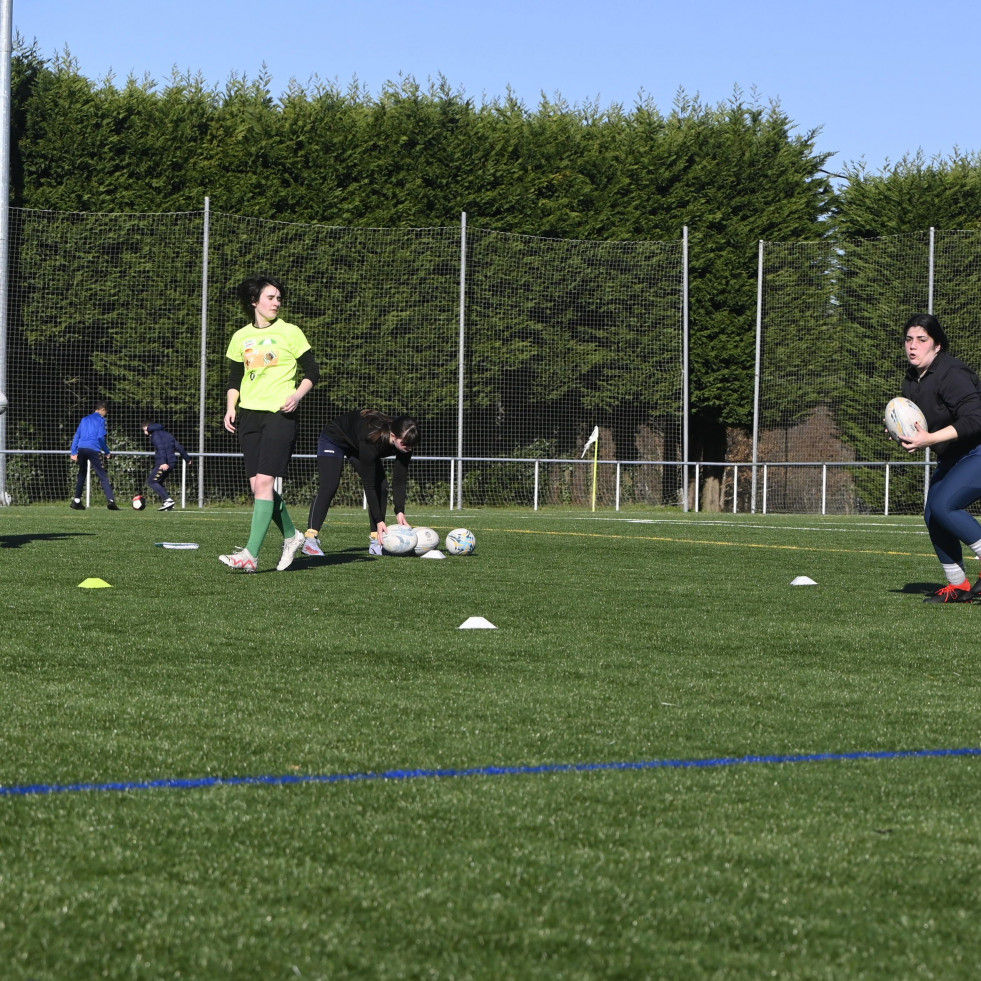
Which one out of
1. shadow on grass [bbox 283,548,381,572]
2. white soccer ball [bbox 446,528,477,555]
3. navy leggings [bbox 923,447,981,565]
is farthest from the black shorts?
navy leggings [bbox 923,447,981,565]

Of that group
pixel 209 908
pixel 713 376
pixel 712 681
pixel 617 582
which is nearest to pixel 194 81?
pixel 713 376

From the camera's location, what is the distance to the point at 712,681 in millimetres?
4895

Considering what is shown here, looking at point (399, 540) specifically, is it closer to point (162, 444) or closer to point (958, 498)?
point (958, 498)

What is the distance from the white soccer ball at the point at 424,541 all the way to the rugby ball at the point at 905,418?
4253 millimetres

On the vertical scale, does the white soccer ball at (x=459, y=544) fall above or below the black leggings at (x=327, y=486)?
below

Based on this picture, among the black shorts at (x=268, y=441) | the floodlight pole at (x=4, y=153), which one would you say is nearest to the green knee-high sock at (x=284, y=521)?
the black shorts at (x=268, y=441)

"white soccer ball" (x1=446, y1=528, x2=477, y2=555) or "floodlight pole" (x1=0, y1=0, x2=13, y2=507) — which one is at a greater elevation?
"floodlight pole" (x1=0, y1=0, x2=13, y2=507)

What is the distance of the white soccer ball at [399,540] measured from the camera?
10.9 meters

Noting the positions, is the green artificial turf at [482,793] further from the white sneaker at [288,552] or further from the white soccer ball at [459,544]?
the white soccer ball at [459,544]

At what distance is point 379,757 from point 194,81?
23909mm

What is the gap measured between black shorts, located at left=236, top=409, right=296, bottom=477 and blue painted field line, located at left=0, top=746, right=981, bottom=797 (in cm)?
548

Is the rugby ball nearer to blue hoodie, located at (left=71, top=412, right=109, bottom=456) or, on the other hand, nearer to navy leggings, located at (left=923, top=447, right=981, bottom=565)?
navy leggings, located at (left=923, top=447, right=981, bottom=565)

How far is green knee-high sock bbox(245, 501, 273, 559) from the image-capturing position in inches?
344

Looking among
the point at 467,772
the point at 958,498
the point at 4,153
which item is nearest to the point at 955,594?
the point at 958,498
